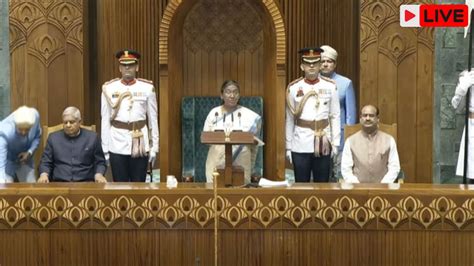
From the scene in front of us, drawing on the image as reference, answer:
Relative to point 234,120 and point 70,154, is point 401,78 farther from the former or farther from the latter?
point 70,154

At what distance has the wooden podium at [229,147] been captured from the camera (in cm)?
477

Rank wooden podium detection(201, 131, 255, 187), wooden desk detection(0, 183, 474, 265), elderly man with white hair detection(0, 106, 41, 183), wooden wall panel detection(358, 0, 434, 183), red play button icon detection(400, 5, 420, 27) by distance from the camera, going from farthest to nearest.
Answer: wooden wall panel detection(358, 0, 434, 183), elderly man with white hair detection(0, 106, 41, 183), red play button icon detection(400, 5, 420, 27), wooden podium detection(201, 131, 255, 187), wooden desk detection(0, 183, 474, 265)

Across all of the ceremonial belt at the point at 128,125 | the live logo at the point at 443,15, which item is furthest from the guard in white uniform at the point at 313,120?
the ceremonial belt at the point at 128,125

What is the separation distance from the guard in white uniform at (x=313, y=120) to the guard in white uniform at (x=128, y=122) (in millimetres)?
1107

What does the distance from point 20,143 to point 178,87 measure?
1.81 m

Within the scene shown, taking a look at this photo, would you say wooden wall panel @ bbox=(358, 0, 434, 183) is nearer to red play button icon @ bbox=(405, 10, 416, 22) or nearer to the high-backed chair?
the high-backed chair

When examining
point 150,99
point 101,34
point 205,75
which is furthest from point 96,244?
point 101,34

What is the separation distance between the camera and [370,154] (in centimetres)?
628

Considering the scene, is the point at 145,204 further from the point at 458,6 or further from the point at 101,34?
the point at 101,34

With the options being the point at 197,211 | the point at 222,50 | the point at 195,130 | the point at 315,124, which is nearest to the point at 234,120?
the point at 315,124

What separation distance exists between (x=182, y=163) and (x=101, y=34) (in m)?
1.75

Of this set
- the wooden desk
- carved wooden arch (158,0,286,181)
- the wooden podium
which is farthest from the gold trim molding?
carved wooden arch (158,0,286,181)

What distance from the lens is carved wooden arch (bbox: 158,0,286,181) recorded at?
23.8 ft

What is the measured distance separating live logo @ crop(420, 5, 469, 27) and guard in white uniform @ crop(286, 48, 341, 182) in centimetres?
103
